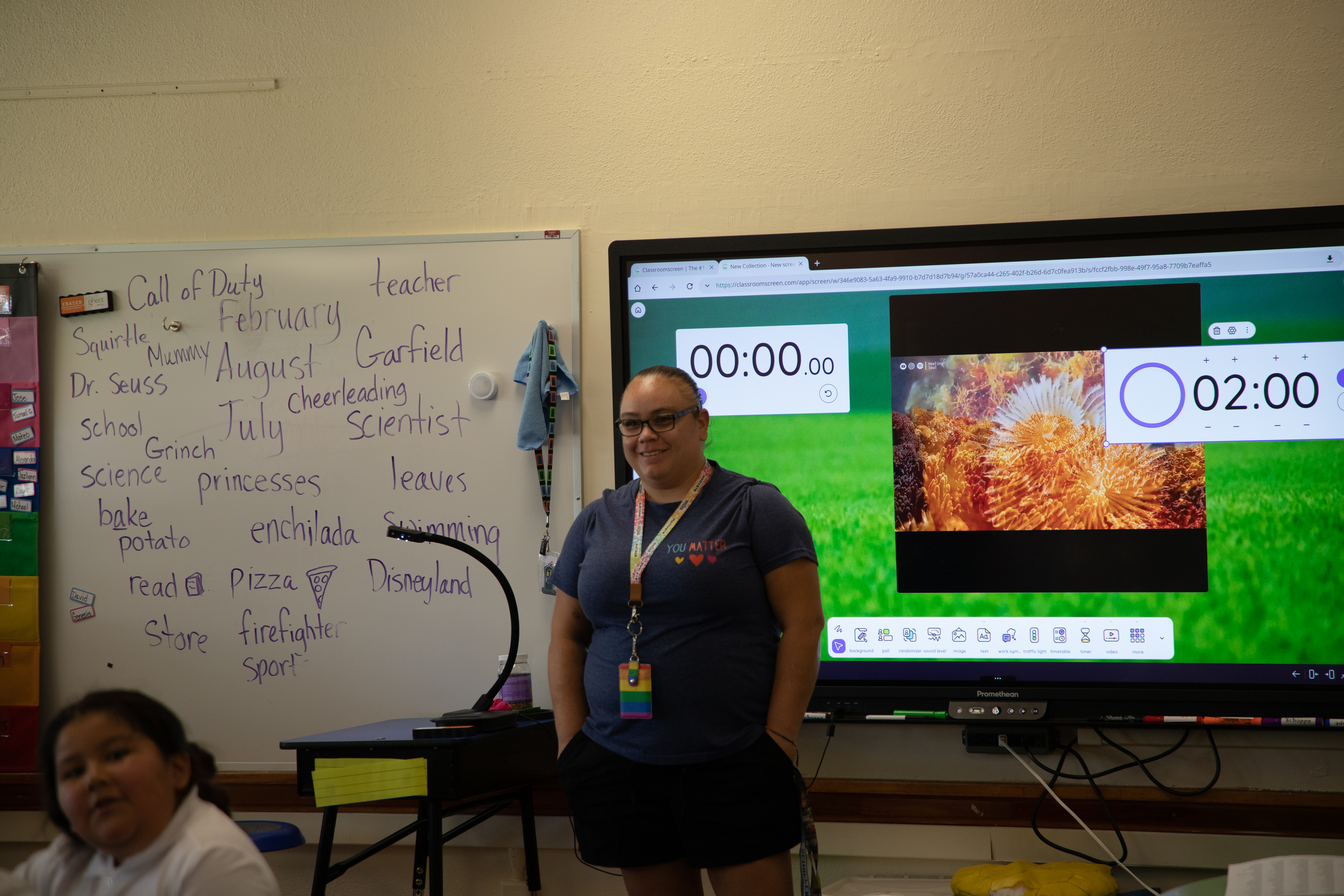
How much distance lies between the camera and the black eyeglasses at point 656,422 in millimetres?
1684

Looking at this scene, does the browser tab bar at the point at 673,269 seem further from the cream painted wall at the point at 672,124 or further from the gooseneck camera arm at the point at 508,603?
the gooseneck camera arm at the point at 508,603

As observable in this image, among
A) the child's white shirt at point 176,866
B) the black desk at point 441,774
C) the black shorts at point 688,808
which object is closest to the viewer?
the child's white shirt at point 176,866

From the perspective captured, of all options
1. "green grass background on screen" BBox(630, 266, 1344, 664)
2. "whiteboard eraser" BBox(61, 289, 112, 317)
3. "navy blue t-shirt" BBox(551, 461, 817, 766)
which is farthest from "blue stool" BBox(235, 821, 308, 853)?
"whiteboard eraser" BBox(61, 289, 112, 317)

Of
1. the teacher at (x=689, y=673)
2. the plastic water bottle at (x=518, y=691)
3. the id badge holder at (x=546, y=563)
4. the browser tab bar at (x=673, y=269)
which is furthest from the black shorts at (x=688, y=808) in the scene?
the browser tab bar at (x=673, y=269)

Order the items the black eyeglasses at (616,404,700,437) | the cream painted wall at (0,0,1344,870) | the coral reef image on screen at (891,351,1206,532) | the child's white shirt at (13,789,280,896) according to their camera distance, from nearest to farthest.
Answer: the child's white shirt at (13,789,280,896)
the black eyeglasses at (616,404,700,437)
the coral reef image on screen at (891,351,1206,532)
the cream painted wall at (0,0,1344,870)

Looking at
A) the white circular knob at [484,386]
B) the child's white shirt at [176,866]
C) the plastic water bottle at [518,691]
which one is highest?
the white circular knob at [484,386]

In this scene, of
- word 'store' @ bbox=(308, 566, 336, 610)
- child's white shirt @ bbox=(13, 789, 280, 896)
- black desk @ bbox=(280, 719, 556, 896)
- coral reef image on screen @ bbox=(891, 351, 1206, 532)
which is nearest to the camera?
child's white shirt @ bbox=(13, 789, 280, 896)

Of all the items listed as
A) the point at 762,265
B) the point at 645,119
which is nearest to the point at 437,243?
the point at 645,119

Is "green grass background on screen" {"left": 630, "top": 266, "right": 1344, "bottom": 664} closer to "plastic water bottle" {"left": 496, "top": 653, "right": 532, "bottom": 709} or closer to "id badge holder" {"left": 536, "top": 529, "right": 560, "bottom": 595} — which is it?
"id badge holder" {"left": 536, "top": 529, "right": 560, "bottom": 595}

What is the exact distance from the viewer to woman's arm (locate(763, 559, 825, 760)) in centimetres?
163

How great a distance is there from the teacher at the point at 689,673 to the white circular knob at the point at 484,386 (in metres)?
0.86

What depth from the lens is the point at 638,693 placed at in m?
1.60

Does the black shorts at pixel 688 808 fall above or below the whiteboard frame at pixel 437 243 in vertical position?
below

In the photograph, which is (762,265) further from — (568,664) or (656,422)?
(568,664)
